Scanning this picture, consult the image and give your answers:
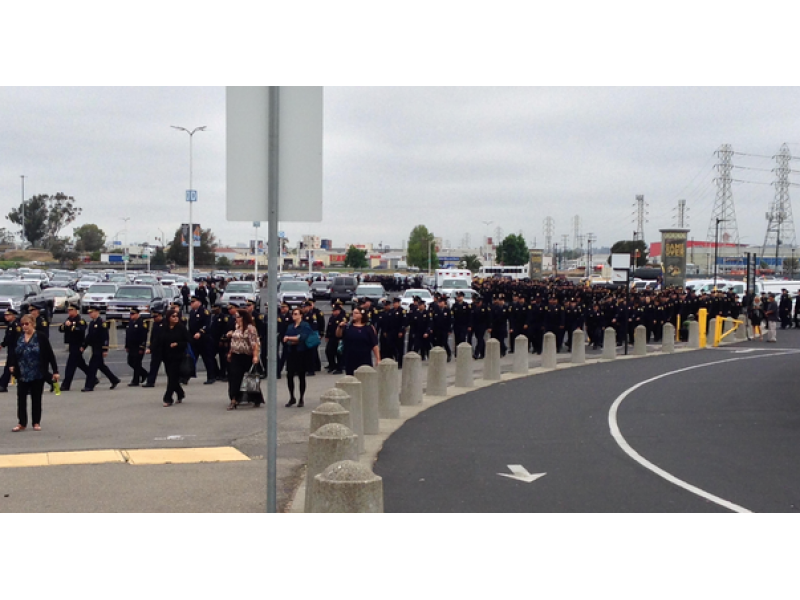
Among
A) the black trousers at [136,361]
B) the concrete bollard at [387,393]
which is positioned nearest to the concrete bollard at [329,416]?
the concrete bollard at [387,393]

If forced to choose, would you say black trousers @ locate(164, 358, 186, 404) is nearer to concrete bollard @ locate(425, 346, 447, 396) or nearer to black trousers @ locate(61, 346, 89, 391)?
black trousers @ locate(61, 346, 89, 391)

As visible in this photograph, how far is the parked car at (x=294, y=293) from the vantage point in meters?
45.4

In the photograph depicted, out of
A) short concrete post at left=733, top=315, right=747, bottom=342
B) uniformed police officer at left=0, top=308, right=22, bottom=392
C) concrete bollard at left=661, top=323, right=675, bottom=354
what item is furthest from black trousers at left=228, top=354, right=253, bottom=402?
short concrete post at left=733, top=315, right=747, bottom=342

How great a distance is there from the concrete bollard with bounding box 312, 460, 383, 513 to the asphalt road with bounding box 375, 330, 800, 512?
2045mm

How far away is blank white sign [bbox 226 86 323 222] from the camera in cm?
550

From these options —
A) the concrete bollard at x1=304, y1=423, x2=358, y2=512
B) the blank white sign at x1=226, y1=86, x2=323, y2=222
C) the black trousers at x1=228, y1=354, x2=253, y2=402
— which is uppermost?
the blank white sign at x1=226, y1=86, x2=323, y2=222

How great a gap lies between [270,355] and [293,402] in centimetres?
893

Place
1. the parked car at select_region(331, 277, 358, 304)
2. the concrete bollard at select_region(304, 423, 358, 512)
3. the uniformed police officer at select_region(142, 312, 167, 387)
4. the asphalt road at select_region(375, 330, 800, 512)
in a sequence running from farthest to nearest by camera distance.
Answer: the parked car at select_region(331, 277, 358, 304) < the uniformed police officer at select_region(142, 312, 167, 387) < the asphalt road at select_region(375, 330, 800, 512) < the concrete bollard at select_region(304, 423, 358, 512)

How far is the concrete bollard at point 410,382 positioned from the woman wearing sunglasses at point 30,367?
18.3 ft

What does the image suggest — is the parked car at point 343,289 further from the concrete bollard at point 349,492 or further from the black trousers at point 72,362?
the concrete bollard at point 349,492

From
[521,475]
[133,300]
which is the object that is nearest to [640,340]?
[521,475]

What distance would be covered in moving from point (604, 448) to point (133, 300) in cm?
2744

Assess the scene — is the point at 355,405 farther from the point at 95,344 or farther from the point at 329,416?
the point at 95,344

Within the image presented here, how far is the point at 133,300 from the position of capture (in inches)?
1382
